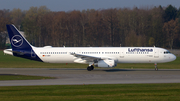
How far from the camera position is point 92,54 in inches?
1405

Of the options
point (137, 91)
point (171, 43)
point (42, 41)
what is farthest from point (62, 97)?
point (42, 41)

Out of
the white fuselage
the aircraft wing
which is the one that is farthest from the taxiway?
the white fuselage

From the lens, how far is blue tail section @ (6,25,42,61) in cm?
3612

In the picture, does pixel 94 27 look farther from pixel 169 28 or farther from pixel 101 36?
pixel 169 28

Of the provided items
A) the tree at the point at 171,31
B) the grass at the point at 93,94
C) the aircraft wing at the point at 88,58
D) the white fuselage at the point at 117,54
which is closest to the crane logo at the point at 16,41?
the white fuselage at the point at 117,54

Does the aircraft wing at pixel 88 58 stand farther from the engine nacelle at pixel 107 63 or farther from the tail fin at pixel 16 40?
the tail fin at pixel 16 40

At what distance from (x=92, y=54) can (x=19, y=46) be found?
10.9 m

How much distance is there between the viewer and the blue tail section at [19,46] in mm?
36125

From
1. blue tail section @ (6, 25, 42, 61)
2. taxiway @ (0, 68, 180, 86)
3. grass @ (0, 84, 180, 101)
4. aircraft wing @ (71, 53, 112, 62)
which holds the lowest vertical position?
taxiway @ (0, 68, 180, 86)

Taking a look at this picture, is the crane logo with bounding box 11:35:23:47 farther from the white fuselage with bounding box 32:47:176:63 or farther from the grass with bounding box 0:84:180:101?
the grass with bounding box 0:84:180:101

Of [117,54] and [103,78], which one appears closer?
[103,78]

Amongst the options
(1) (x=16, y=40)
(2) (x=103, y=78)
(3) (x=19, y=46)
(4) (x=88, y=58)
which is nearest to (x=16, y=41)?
(1) (x=16, y=40)

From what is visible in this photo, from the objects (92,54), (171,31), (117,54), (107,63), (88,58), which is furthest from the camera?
(171,31)

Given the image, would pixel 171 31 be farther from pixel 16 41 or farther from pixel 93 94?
pixel 93 94
